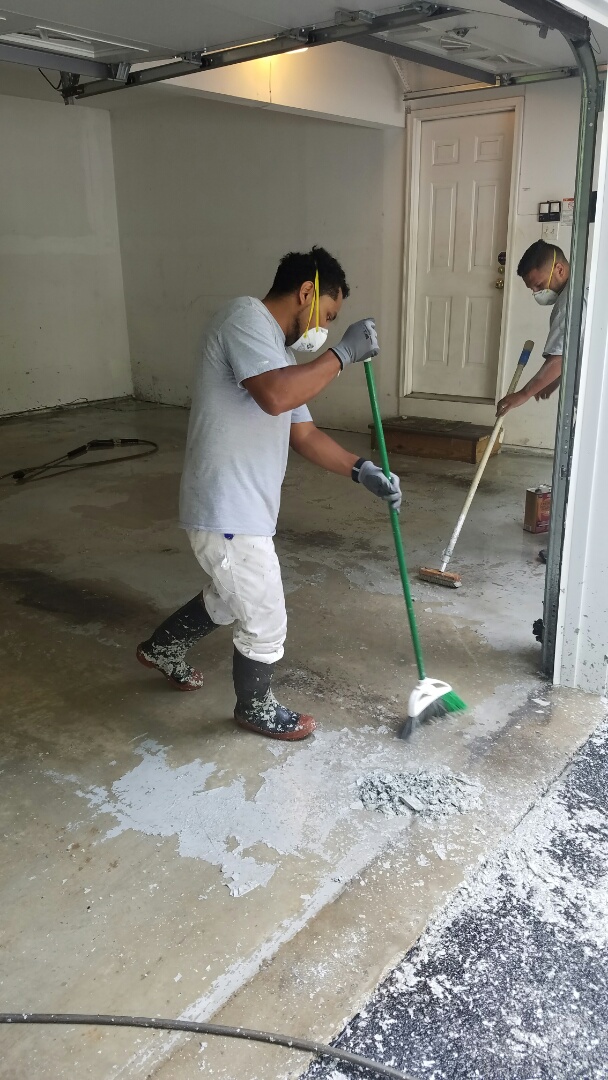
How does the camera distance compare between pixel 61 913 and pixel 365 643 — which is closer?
pixel 61 913

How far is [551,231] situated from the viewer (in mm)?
5547

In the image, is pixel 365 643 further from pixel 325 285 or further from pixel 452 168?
pixel 452 168

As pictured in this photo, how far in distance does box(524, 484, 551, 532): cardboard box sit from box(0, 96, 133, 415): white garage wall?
5642 millimetres

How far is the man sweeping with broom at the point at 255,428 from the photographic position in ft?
7.13

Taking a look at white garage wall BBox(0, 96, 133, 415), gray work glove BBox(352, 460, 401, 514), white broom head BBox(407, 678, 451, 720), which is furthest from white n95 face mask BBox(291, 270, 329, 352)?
white garage wall BBox(0, 96, 133, 415)

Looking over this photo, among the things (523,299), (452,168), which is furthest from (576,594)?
(452,168)

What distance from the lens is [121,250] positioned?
8.55m

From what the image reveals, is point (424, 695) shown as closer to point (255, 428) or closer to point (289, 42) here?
point (255, 428)

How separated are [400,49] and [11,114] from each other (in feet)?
15.6

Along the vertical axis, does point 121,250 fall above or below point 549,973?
above

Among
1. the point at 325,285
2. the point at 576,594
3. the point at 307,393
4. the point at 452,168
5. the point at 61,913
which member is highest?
the point at 452,168

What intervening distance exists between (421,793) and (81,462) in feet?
15.3

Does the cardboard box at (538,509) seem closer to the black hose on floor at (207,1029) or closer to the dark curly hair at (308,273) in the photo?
the dark curly hair at (308,273)

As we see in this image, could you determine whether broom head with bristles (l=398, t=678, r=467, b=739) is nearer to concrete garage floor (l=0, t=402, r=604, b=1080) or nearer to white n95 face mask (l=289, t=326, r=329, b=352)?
concrete garage floor (l=0, t=402, r=604, b=1080)
